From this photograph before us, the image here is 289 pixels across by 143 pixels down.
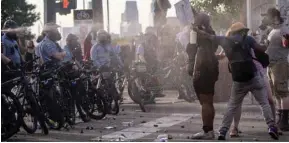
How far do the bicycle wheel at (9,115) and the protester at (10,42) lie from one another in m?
1.53

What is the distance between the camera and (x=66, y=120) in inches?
417

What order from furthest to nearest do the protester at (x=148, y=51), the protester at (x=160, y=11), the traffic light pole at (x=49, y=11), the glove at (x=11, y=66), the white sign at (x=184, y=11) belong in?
the protester at (x=160, y=11), the traffic light pole at (x=49, y=11), the protester at (x=148, y=51), the white sign at (x=184, y=11), the glove at (x=11, y=66)

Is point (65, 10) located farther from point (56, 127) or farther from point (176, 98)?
point (56, 127)

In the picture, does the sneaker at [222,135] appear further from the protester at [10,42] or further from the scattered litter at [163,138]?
the protester at [10,42]

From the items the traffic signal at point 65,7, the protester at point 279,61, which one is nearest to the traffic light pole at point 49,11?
the traffic signal at point 65,7

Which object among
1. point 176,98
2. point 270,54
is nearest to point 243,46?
point 270,54

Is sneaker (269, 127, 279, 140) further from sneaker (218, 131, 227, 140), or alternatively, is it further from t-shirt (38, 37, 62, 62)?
t-shirt (38, 37, 62, 62)

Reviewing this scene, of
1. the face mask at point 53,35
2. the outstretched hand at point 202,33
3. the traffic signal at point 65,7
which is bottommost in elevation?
the face mask at point 53,35

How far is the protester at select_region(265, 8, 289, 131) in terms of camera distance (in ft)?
32.6

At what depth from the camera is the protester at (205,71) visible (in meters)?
9.06

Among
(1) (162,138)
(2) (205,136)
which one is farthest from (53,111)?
(2) (205,136)

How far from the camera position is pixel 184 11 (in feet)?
39.3

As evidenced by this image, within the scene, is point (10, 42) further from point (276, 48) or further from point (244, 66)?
point (276, 48)

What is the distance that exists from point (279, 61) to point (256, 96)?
1118 mm
